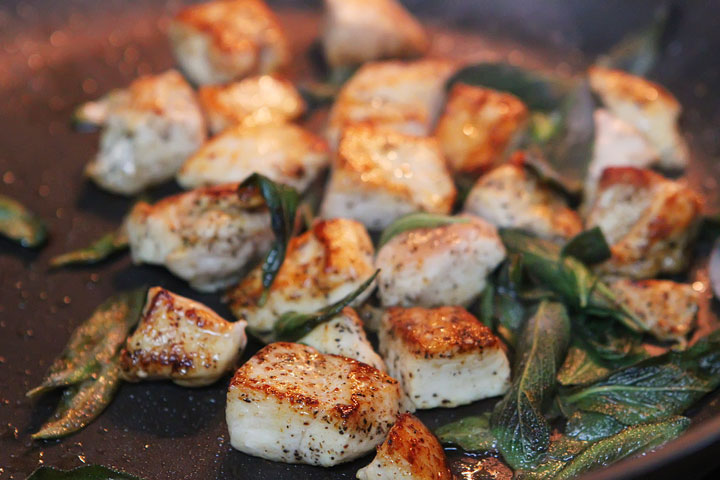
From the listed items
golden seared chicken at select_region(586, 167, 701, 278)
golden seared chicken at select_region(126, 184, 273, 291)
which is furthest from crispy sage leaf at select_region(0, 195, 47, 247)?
golden seared chicken at select_region(586, 167, 701, 278)

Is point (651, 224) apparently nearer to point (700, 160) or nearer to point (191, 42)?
point (700, 160)

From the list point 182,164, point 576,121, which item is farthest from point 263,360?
point 576,121

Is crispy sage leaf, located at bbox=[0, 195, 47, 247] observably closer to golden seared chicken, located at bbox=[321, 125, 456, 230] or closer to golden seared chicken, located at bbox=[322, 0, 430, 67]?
golden seared chicken, located at bbox=[321, 125, 456, 230]

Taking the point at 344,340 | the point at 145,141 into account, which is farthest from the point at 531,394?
the point at 145,141

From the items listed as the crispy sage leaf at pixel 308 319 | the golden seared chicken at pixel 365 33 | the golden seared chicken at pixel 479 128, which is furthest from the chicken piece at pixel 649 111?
the crispy sage leaf at pixel 308 319

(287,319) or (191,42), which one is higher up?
(191,42)

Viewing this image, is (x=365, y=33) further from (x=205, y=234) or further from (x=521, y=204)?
(x=205, y=234)

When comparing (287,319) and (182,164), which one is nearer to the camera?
(287,319)
